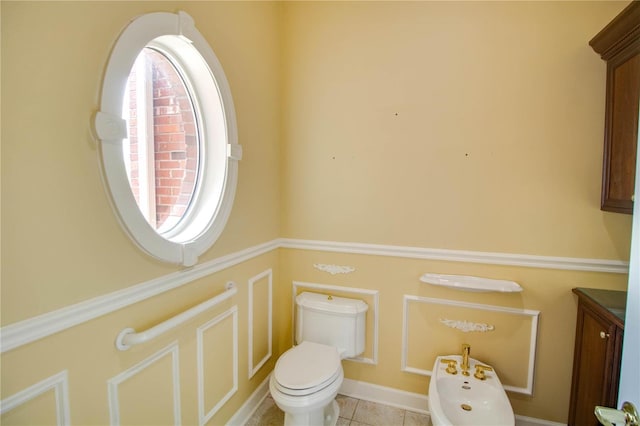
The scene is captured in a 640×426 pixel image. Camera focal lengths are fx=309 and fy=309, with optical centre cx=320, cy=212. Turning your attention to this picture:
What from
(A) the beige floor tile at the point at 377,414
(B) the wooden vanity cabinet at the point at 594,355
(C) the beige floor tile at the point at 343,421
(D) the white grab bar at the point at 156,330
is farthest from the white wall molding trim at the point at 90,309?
(B) the wooden vanity cabinet at the point at 594,355

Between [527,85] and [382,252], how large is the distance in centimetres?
122

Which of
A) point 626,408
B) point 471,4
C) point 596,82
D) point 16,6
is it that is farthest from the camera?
point 471,4

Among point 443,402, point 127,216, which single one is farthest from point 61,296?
point 443,402

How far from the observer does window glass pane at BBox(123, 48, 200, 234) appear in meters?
1.23

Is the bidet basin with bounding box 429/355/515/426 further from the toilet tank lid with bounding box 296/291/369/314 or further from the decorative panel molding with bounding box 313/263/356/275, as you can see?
the decorative panel molding with bounding box 313/263/356/275

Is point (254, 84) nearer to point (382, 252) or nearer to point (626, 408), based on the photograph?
point (382, 252)

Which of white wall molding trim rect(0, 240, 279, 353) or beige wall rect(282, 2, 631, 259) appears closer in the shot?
white wall molding trim rect(0, 240, 279, 353)

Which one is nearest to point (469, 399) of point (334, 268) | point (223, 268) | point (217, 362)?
point (334, 268)

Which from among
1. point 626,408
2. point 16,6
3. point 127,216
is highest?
point 16,6

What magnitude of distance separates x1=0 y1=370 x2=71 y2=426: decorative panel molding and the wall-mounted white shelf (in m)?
1.64

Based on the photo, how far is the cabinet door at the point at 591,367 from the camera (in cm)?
134

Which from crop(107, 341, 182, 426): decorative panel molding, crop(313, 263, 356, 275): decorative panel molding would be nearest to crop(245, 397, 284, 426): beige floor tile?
crop(107, 341, 182, 426): decorative panel molding

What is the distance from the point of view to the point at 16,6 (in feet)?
2.49

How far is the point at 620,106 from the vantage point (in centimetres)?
140
